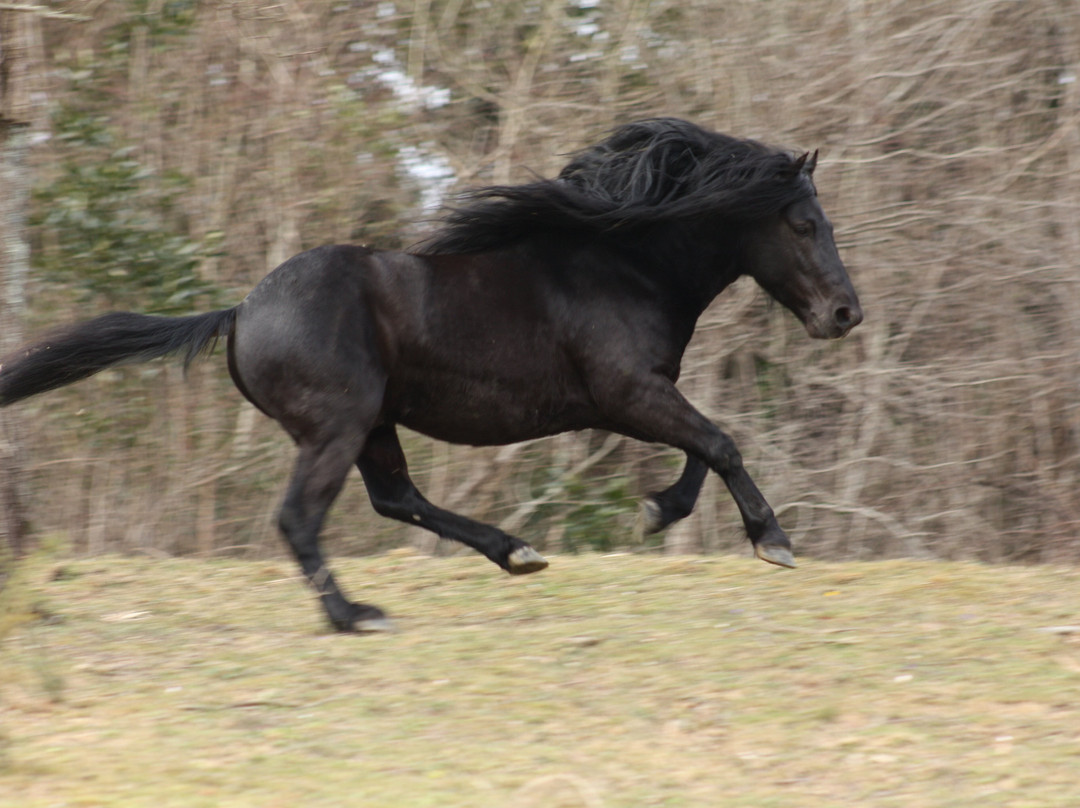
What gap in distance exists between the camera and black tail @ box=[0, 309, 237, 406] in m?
5.38

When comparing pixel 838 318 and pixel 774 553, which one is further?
pixel 838 318

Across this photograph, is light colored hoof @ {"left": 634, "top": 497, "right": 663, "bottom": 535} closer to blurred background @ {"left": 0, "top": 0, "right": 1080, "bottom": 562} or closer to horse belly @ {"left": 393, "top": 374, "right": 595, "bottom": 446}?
horse belly @ {"left": 393, "top": 374, "right": 595, "bottom": 446}

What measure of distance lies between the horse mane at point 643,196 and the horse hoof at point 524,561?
53.8 inches

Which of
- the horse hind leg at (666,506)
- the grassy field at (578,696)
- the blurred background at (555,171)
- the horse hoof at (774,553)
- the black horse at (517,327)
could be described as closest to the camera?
the grassy field at (578,696)

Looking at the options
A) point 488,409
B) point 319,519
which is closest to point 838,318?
point 488,409

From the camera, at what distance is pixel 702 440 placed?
5.44 meters

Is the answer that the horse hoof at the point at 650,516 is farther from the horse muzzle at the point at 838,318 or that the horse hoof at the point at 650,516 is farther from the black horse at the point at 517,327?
the horse muzzle at the point at 838,318

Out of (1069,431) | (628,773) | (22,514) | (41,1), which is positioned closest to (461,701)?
(628,773)

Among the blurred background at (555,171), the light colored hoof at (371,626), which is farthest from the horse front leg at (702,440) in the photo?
the blurred background at (555,171)

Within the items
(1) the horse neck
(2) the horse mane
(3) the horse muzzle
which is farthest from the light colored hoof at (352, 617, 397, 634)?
(3) the horse muzzle

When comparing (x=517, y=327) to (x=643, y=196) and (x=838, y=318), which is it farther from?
(x=838, y=318)

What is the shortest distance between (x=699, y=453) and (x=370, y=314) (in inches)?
60.1

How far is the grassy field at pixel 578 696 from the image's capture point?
3451 mm

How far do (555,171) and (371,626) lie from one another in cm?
561
